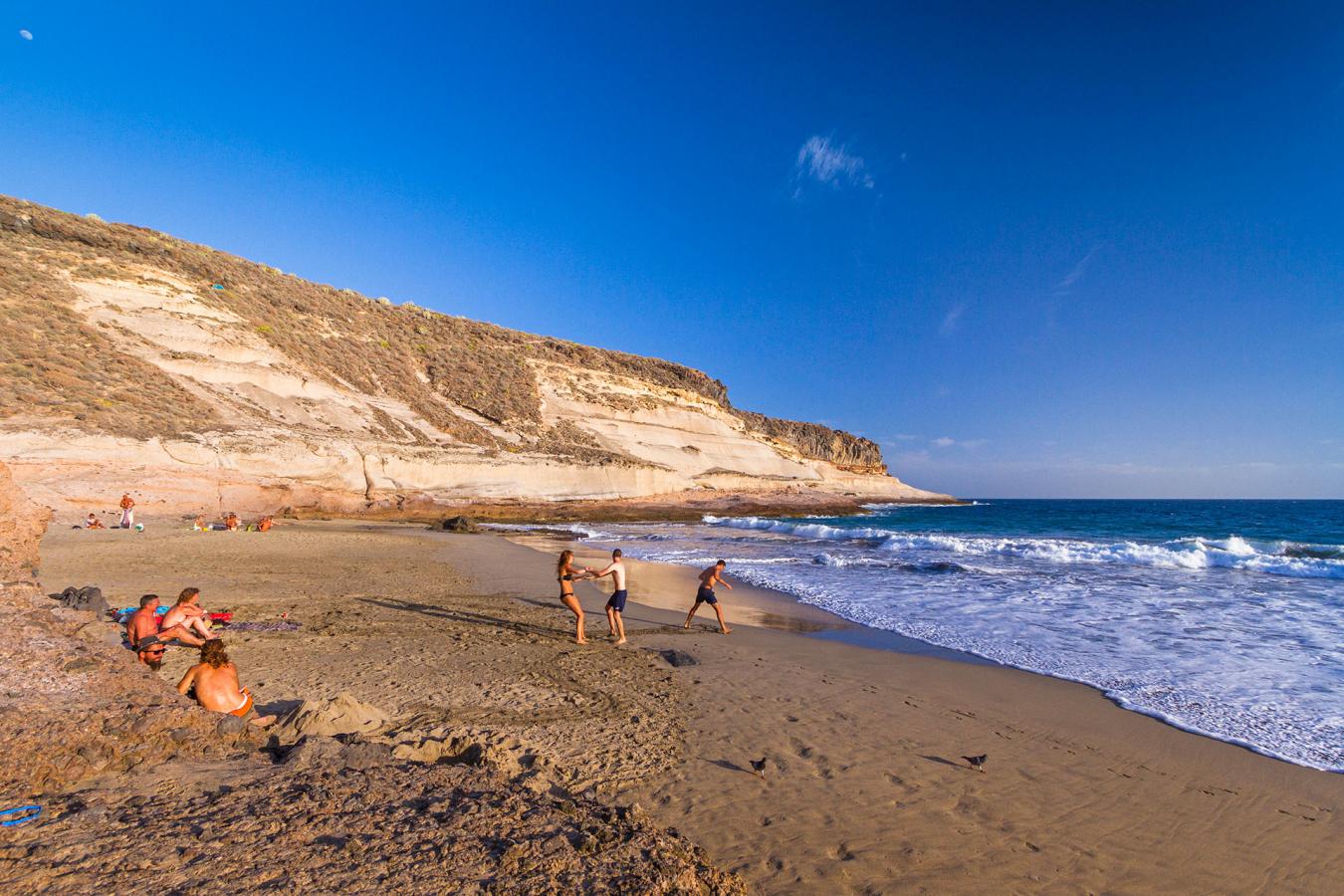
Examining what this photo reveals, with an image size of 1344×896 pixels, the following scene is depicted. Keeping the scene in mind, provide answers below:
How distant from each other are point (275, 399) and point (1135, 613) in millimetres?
33334

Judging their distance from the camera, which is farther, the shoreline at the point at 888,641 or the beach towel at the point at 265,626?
the beach towel at the point at 265,626

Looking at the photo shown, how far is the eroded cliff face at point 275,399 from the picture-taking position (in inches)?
859

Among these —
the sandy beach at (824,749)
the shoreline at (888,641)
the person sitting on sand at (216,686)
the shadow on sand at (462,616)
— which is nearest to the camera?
the sandy beach at (824,749)

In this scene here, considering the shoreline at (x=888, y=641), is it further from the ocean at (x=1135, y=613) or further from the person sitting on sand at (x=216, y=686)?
the person sitting on sand at (x=216, y=686)

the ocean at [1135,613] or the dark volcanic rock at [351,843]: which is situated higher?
the dark volcanic rock at [351,843]

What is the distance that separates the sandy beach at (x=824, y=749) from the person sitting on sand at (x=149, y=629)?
436 millimetres

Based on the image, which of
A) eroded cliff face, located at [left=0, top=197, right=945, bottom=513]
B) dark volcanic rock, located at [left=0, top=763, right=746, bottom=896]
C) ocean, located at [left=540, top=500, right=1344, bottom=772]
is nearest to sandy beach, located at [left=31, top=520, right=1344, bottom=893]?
dark volcanic rock, located at [left=0, top=763, right=746, bottom=896]

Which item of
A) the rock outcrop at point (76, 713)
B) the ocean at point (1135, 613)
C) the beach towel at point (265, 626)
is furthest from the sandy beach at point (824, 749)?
the rock outcrop at point (76, 713)

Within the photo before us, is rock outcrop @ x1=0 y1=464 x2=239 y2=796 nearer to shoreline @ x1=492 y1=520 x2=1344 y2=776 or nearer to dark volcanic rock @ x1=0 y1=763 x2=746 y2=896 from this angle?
dark volcanic rock @ x1=0 y1=763 x2=746 y2=896

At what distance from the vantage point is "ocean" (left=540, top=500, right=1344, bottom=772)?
641 cm

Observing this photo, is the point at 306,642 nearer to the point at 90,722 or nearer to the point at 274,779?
the point at 90,722

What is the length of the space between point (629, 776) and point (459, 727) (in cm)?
145

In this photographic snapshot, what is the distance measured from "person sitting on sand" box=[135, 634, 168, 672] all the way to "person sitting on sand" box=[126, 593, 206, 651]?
0.16 feet

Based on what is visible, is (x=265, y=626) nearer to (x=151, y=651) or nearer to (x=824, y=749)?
(x=151, y=651)
